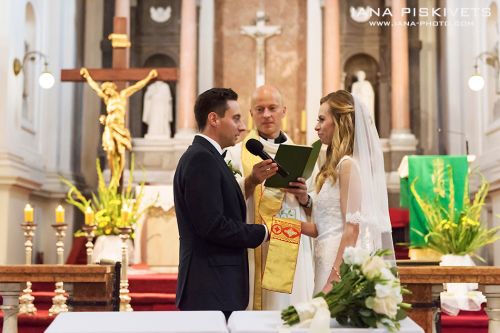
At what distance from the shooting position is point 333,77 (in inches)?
478

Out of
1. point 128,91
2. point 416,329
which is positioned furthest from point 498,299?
point 128,91

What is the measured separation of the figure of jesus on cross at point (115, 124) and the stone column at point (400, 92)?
4273 millimetres

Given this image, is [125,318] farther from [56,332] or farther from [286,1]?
[286,1]

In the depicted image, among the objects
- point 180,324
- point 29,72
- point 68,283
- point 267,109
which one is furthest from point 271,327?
point 29,72

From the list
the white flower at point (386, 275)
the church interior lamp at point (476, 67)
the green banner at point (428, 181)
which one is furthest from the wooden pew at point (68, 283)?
the church interior lamp at point (476, 67)

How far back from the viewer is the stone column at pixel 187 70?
1202 cm

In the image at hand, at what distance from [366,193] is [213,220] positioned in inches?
30.6

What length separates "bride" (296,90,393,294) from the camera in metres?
3.53

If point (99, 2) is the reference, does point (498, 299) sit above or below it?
below

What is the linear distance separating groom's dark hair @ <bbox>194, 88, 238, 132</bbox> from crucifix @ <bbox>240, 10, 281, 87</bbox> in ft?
30.4

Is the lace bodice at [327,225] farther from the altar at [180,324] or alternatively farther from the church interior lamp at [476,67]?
the church interior lamp at [476,67]

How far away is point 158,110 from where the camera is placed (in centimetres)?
1241

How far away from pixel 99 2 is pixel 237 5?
243 cm

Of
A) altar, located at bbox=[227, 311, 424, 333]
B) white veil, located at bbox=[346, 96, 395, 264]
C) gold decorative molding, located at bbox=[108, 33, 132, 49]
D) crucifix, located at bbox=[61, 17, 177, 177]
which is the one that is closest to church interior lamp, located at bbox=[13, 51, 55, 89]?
crucifix, located at bbox=[61, 17, 177, 177]
